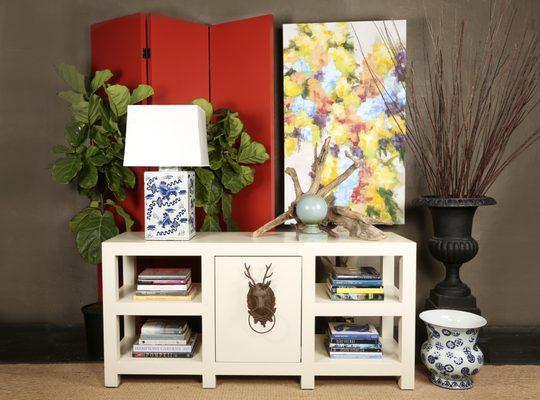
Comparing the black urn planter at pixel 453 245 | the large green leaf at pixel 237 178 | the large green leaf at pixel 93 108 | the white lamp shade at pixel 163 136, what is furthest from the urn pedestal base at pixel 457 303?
the large green leaf at pixel 93 108

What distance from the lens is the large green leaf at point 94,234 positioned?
2.71 meters

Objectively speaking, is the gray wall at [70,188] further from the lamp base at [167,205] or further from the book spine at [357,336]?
the lamp base at [167,205]

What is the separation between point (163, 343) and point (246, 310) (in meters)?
A: 0.46

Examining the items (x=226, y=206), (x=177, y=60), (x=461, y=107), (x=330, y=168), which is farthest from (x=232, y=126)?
(x=461, y=107)

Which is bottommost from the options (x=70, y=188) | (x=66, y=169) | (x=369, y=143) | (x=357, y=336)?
(x=357, y=336)

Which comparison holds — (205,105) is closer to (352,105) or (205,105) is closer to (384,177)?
(352,105)

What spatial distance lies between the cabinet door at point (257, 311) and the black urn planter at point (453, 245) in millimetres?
866

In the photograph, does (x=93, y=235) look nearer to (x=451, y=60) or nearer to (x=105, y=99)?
(x=105, y=99)

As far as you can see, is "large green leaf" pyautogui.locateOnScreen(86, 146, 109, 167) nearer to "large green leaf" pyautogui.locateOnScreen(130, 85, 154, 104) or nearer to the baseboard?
"large green leaf" pyautogui.locateOnScreen(130, 85, 154, 104)

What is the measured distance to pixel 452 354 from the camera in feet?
7.71

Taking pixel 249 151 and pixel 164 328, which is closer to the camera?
pixel 164 328

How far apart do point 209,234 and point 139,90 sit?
0.87 m

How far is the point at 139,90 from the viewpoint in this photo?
277cm

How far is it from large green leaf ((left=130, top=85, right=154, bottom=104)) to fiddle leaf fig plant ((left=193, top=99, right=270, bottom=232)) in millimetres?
251
